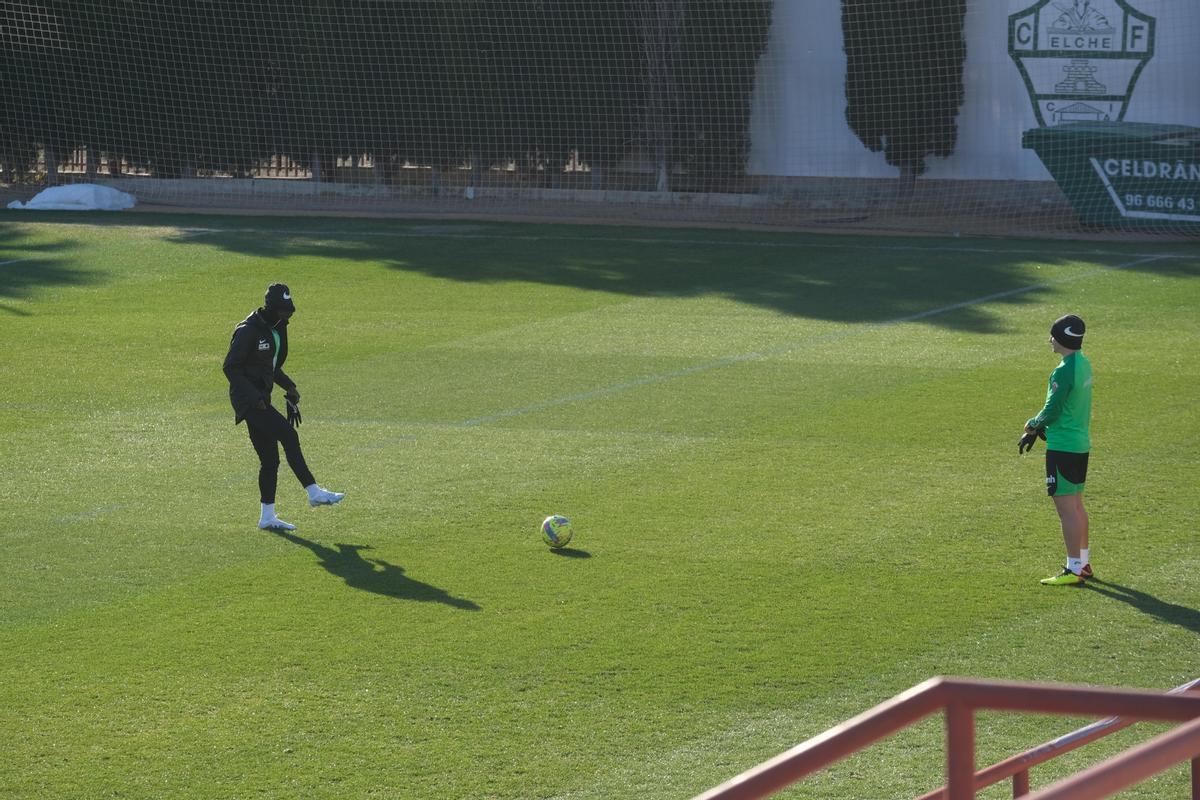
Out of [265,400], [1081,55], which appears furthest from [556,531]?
[1081,55]

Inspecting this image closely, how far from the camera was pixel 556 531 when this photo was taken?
392 inches

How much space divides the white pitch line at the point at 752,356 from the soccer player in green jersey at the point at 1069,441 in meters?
6.14

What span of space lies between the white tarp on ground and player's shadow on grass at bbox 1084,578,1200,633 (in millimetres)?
25172

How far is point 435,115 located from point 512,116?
1.75 m

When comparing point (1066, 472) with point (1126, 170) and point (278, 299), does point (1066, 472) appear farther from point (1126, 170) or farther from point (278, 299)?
point (1126, 170)

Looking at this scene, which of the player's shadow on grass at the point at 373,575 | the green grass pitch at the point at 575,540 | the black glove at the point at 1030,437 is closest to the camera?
the green grass pitch at the point at 575,540

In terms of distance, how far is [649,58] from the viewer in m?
31.5

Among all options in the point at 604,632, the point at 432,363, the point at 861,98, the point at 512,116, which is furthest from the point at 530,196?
the point at 604,632

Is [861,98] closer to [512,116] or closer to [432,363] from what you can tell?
[512,116]

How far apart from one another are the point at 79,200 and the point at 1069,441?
25183mm

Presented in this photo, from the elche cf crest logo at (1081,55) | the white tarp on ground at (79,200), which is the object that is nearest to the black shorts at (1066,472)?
the elche cf crest logo at (1081,55)

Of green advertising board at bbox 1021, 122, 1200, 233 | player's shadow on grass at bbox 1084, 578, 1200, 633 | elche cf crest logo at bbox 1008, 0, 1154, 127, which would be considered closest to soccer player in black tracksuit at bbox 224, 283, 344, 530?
player's shadow on grass at bbox 1084, 578, 1200, 633

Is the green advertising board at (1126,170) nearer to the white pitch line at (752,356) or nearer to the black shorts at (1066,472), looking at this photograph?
the white pitch line at (752,356)

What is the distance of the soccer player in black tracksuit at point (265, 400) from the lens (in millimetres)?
10695
